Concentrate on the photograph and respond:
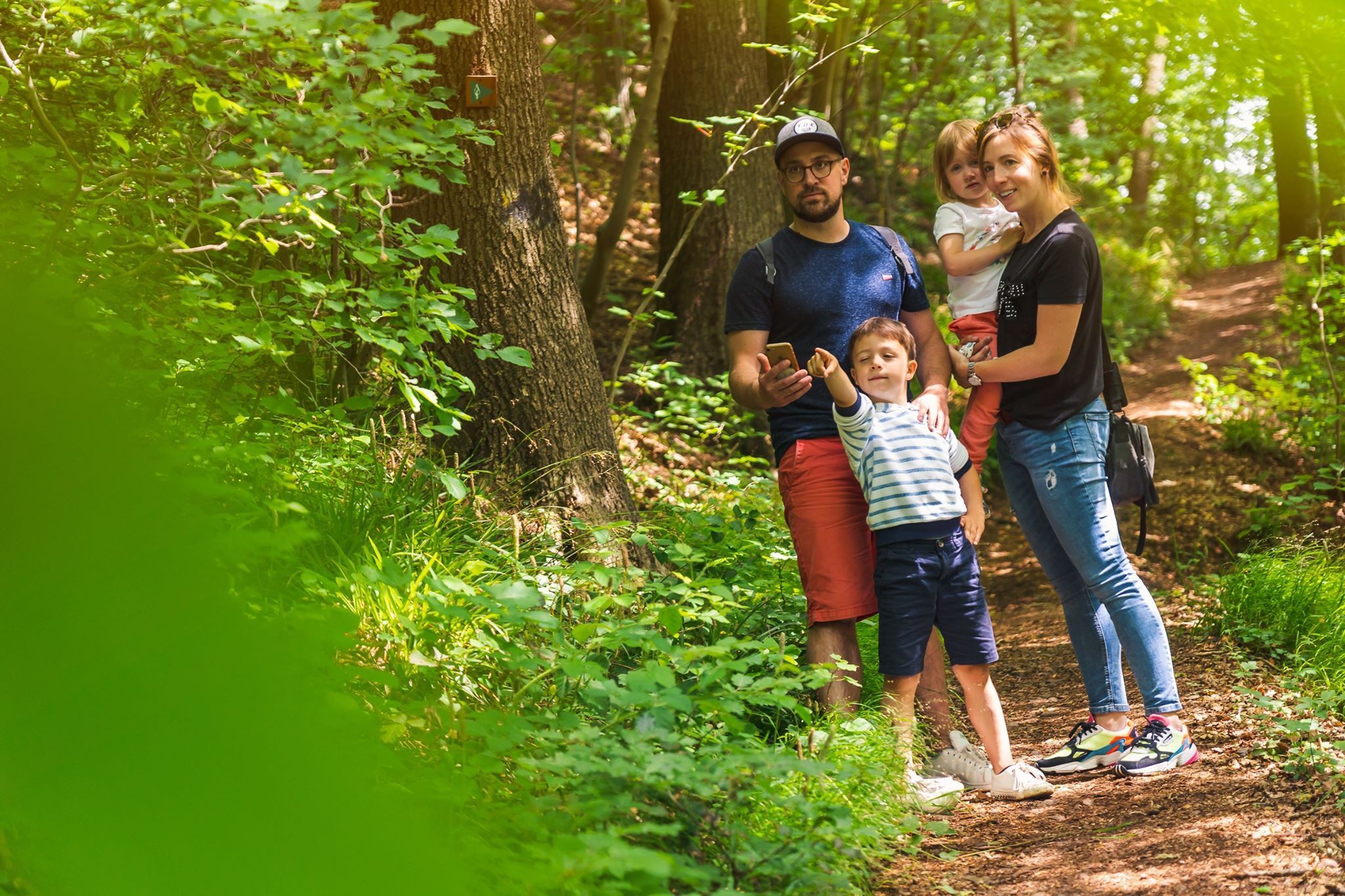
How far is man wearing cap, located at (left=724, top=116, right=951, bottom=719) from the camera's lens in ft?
11.6

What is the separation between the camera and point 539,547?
404 cm

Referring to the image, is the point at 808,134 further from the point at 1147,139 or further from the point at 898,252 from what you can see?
the point at 1147,139

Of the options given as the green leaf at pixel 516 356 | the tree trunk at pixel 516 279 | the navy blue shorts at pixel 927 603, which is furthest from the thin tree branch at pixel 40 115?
the navy blue shorts at pixel 927 603

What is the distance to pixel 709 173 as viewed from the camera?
7531mm

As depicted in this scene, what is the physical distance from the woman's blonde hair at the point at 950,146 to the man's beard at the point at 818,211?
0.49m

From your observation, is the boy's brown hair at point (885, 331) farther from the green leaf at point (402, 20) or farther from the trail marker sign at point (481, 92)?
the trail marker sign at point (481, 92)

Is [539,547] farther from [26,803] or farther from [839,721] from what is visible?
[26,803]

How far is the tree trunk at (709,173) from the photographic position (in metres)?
7.44

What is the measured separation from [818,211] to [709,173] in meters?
4.08

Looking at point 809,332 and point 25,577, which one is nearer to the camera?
point 25,577

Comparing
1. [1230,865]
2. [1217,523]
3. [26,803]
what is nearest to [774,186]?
[1217,523]

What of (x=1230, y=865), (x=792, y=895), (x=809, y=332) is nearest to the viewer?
(x=792, y=895)

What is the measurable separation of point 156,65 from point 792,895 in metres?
2.78

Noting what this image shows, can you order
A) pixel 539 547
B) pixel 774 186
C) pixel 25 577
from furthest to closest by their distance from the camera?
pixel 774 186 < pixel 539 547 < pixel 25 577
